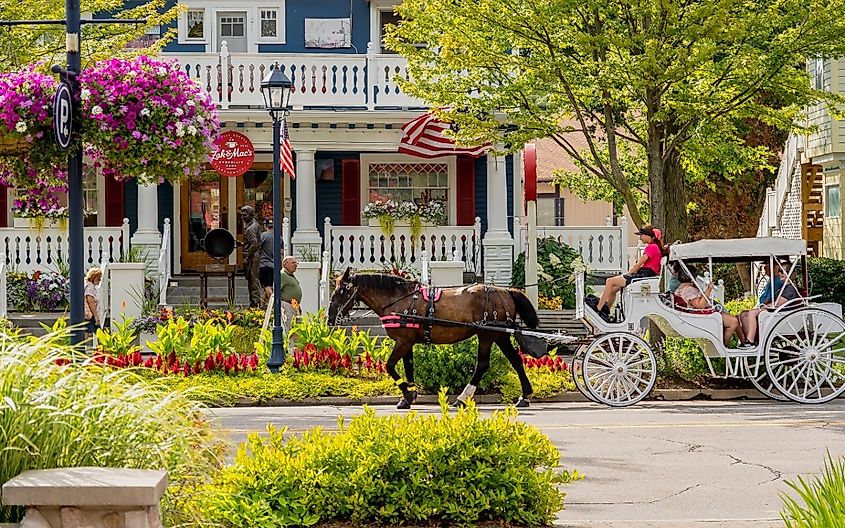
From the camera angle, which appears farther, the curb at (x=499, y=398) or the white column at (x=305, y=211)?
the white column at (x=305, y=211)

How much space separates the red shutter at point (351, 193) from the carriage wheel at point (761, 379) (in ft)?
40.2

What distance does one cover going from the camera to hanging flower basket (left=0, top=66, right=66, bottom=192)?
36.7 feet

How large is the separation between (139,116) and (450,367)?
6.99 metres

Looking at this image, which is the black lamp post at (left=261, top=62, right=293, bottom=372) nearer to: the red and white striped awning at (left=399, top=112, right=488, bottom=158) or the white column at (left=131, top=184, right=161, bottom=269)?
the red and white striped awning at (left=399, top=112, right=488, bottom=158)

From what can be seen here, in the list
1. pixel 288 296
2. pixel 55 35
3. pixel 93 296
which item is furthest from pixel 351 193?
pixel 93 296

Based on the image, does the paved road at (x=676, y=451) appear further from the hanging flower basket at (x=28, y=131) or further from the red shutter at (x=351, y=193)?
the red shutter at (x=351, y=193)

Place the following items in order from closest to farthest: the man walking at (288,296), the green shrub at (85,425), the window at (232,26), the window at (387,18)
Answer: the green shrub at (85,425) → the man walking at (288,296) → the window at (387,18) → the window at (232,26)

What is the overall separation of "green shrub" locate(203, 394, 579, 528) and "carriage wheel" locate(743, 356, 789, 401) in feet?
31.1

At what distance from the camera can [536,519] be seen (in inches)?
306

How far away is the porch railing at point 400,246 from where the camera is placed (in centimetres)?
2592

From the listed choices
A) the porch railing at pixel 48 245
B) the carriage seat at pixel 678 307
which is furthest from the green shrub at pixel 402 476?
the porch railing at pixel 48 245

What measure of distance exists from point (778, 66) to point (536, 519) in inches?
515

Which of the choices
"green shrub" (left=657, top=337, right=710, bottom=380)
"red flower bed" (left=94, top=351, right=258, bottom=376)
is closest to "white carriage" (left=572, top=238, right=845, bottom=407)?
"green shrub" (left=657, top=337, right=710, bottom=380)

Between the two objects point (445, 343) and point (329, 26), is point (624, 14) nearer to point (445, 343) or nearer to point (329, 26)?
point (445, 343)
